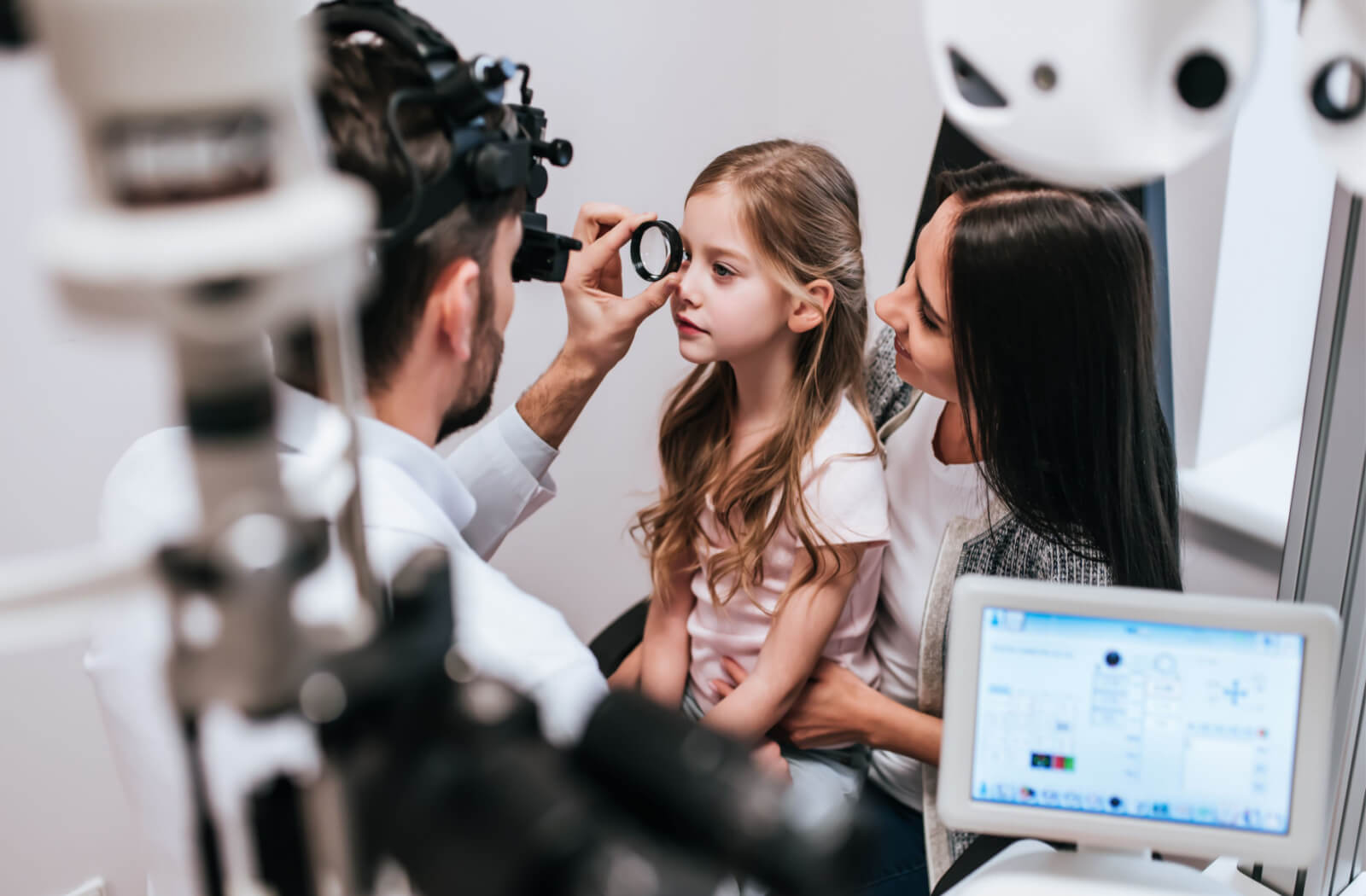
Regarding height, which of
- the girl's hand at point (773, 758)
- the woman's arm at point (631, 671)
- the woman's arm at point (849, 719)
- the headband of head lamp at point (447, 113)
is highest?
the headband of head lamp at point (447, 113)

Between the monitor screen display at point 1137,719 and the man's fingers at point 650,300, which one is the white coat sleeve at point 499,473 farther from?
the monitor screen display at point 1137,719

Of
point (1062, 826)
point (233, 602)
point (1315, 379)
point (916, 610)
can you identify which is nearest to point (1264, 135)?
point (1315, 379)

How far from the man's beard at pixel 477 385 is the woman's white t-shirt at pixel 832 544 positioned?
1.64ft

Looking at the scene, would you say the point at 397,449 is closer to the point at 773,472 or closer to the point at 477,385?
the point at 477,385

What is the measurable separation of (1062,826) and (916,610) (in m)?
0.47

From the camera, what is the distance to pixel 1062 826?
3.17 feet

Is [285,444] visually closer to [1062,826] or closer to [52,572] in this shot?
[52,572]

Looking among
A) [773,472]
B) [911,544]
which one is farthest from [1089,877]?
[773,472]

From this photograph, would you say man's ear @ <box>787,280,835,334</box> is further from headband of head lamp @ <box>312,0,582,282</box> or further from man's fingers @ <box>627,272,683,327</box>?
headband of head lamp @ <box>312,0,582,282</box>

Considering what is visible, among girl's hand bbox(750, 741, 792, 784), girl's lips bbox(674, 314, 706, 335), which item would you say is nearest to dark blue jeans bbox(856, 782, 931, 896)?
girl's hand bbox(750, 741, 792, 784)

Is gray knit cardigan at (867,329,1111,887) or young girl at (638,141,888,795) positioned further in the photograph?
young girl at (638,141,888,795)

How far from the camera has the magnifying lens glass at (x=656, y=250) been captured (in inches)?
54.9

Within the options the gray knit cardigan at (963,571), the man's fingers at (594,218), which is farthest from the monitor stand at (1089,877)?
the man's fingers at (594,218)

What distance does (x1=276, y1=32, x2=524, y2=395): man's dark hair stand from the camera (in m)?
0.87
